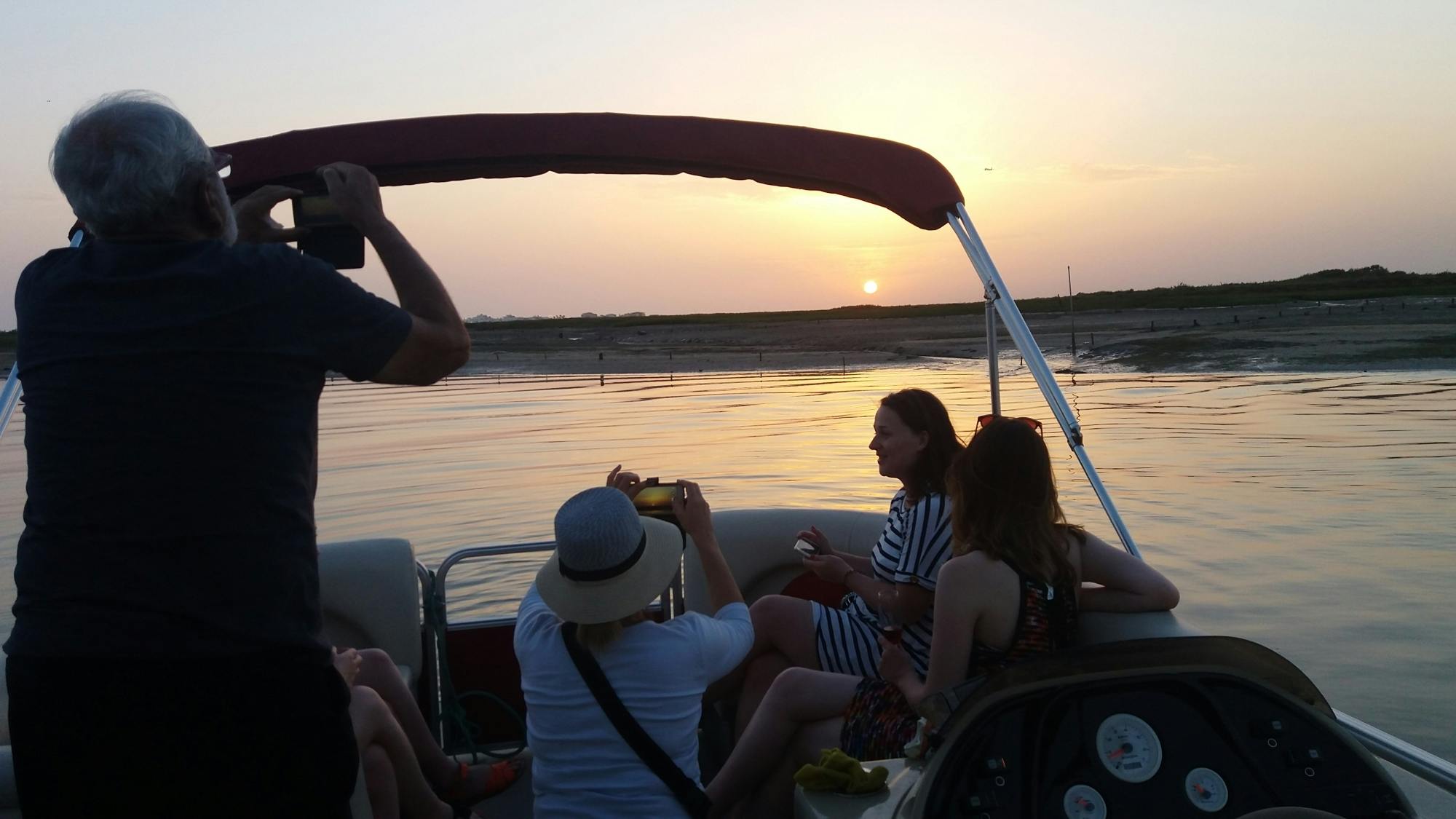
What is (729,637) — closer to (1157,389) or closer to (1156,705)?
(1156,705)

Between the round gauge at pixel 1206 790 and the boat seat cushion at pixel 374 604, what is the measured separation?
9.23ft

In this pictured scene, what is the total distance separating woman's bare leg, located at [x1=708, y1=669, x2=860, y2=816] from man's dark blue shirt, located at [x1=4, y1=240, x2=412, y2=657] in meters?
1.65

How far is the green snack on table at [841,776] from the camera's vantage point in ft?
7.52

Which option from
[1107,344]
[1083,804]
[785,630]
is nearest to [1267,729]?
[1083,804]

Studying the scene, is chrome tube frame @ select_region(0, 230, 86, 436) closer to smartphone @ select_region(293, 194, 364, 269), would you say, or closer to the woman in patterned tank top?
smartphone @ select_region(293, 194, 364, 269)

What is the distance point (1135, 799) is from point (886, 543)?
1711 mm

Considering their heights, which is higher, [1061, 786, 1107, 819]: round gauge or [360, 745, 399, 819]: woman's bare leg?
[1061, 786, 1107, 819]: round gauge

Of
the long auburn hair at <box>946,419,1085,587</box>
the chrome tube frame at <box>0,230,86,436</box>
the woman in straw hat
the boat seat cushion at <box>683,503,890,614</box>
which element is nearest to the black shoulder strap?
the woman in straw hat

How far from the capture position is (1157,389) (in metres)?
22.3

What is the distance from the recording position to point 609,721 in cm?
238

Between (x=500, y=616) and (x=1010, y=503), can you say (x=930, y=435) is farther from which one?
(x=500, y=616)

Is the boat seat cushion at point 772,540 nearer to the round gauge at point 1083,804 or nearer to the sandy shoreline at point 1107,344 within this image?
the round gauge at point 1083,804

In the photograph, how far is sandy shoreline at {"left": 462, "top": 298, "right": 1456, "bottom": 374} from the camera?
96.1ft

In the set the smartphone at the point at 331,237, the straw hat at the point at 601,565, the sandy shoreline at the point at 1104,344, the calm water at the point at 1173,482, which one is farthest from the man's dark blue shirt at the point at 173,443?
the sandy shoreline at the point at 1104,344
